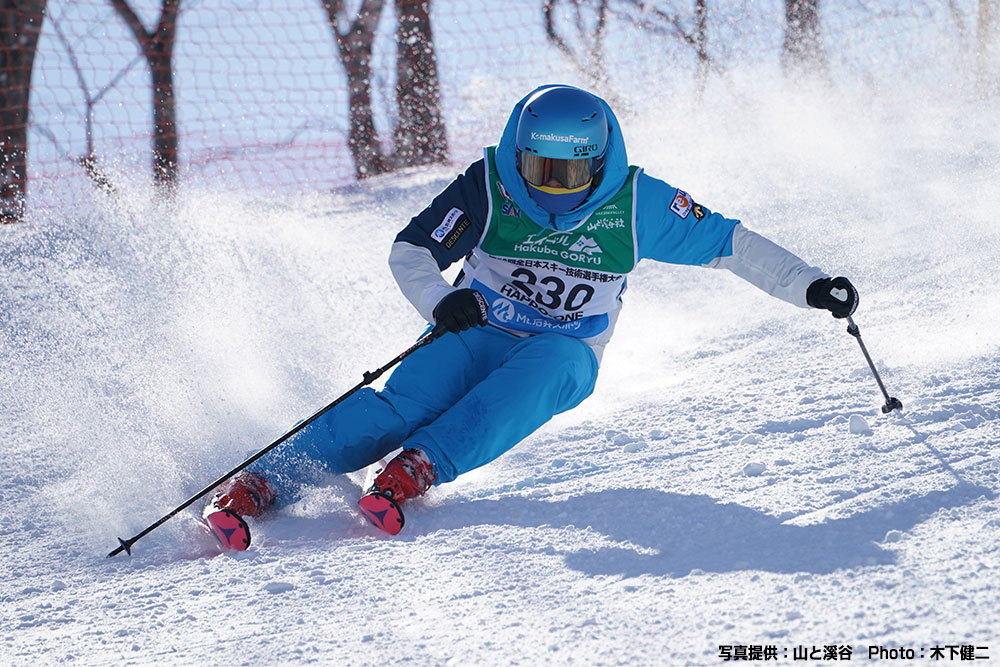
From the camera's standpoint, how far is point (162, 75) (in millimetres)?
8023

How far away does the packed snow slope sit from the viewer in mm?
2027

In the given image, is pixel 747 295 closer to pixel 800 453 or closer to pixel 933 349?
pixel 933 349

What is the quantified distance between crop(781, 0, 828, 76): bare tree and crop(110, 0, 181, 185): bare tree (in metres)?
5.02

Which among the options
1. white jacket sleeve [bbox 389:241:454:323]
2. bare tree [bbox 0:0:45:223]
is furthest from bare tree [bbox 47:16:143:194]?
white jacket sleeve [bbox 389:241:454:323]

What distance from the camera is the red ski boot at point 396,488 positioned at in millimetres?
2584

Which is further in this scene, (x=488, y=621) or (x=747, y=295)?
(x=747, y=295)

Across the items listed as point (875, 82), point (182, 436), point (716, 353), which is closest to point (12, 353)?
point (182, 436)

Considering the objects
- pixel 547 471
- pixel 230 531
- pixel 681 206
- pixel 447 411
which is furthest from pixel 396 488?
pixel 681 206

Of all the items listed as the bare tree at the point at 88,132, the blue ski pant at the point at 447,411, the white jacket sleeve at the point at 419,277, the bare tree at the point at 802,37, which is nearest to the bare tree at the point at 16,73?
the bare tree at the point at 88,132

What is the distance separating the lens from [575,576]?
224 cm

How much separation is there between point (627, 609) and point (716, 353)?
2.30 meters

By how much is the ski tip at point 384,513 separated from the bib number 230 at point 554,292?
908mm

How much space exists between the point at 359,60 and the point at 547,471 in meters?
5.92

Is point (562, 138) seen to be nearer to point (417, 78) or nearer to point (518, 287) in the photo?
point (518, 287)
